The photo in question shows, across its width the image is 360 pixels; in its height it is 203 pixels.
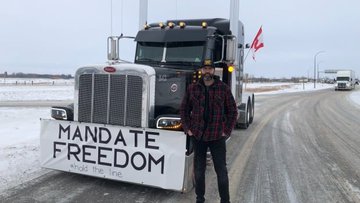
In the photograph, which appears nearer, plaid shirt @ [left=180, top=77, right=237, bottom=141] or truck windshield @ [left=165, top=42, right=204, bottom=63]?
plaid shirt @ [left=180, top=77, right=237, bottom=141]

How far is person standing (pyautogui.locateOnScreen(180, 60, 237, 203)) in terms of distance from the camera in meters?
4.79

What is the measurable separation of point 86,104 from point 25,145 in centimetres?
360

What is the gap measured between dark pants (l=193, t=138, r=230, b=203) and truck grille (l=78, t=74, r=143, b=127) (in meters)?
1.28

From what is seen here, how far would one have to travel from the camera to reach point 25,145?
29.1ft

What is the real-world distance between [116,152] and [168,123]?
94 centimetres

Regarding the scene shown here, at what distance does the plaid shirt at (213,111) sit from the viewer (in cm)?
478

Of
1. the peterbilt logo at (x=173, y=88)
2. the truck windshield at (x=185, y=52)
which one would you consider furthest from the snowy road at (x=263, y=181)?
the truck windshield at (x=185, y=52)

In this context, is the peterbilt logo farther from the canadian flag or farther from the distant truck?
the distant truck

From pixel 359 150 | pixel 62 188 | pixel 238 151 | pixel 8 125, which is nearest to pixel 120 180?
pixel 62 188

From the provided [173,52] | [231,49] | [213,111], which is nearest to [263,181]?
[213,111]

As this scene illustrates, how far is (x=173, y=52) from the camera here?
7.74 m

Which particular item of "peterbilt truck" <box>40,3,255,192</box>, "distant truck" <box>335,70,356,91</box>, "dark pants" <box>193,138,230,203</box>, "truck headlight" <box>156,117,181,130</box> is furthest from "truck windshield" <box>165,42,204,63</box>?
"distant truck" <box>335,70,356,91</box>

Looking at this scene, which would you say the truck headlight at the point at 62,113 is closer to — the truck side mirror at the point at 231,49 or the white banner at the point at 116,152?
the white banner at the point at 116,152

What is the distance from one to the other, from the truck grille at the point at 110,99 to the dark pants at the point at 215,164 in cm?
128
